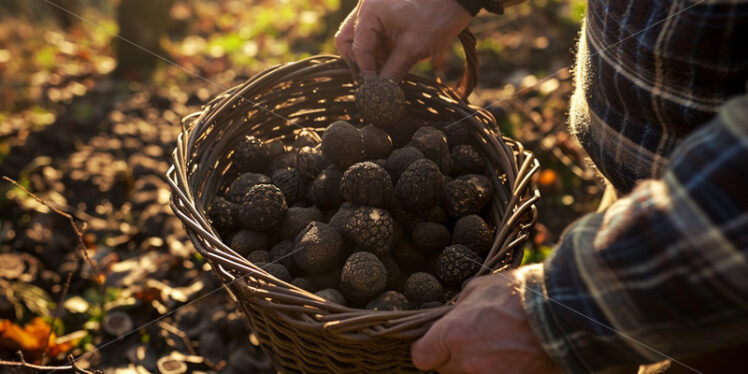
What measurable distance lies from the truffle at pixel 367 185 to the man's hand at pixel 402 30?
17.4 inches

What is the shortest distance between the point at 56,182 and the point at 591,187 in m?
2.80

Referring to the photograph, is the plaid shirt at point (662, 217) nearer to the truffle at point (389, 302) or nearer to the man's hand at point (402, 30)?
A: the truffle at point (389, 302)

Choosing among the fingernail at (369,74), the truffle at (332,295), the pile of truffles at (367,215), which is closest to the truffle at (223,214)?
the pile of truffles at (367,215)

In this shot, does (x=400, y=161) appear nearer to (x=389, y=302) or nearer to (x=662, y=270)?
(x=389, y=302)

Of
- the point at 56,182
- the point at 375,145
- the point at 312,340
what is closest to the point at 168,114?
the point at 56,182

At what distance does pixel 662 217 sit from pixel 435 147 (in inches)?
38.0

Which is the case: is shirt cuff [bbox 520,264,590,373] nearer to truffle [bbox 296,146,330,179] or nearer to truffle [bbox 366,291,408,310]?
truffle [bbox 366,291,408,310]

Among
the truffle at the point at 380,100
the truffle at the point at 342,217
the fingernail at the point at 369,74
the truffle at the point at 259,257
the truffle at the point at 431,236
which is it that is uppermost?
the fingernail at the point at 369,74

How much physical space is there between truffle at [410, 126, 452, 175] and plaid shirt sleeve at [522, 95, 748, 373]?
77 centimetres

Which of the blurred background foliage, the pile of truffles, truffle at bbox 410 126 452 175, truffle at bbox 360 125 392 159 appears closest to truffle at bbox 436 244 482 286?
the pile of truffles

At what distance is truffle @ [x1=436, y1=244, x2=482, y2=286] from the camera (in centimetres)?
145

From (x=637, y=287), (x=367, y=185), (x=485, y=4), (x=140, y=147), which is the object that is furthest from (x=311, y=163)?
(x=140, y=147)

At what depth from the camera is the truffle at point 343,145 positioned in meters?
1.69

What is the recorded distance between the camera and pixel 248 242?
158cm
